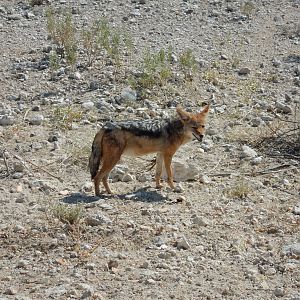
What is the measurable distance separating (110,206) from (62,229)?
95cm

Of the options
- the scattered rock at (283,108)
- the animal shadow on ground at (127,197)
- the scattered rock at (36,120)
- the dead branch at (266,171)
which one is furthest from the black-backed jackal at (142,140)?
the scattered rock at (283,108)

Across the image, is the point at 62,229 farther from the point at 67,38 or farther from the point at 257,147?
the point at 67,38

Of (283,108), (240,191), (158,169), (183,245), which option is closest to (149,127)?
(158,169)

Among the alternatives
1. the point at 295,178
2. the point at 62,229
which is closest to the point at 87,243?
the point at 62,229

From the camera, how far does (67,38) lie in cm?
1559

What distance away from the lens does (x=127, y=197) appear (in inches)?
397

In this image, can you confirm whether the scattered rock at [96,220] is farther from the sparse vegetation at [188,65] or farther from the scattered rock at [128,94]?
the sparse vegetation at [188,65]

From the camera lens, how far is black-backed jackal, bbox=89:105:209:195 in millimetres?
10133

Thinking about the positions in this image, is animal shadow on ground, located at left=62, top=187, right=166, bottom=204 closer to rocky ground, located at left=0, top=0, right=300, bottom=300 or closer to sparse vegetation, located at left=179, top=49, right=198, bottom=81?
rocky ground, located at left=0, top=0, right=300, bottom=300

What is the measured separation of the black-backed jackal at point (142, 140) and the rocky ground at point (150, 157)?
0.32 m

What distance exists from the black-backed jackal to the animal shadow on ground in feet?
0.59

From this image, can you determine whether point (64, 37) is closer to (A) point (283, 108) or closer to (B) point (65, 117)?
(B) point (65, 117)

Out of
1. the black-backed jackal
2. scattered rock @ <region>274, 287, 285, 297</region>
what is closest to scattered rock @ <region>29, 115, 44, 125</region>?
the black-backed jackal

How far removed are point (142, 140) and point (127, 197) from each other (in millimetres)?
809
